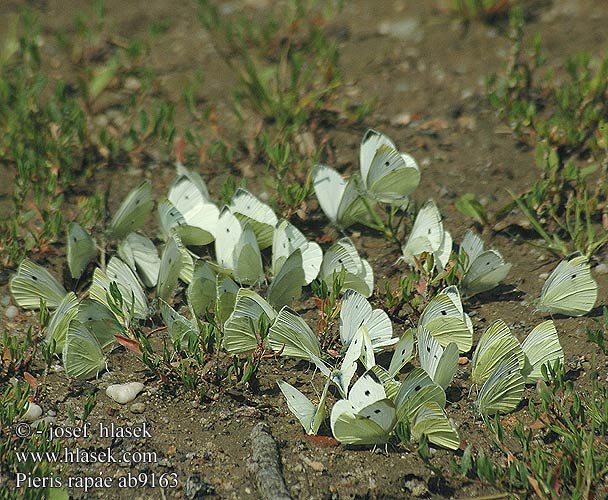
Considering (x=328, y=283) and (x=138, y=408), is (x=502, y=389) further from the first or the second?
(x=138, y=408)

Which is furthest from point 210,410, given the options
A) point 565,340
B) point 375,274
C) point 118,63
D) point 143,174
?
point 118,63

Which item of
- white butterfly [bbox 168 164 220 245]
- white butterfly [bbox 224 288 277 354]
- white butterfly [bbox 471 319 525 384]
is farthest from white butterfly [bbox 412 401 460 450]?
white butterfly [bbox 168 164 220 245]

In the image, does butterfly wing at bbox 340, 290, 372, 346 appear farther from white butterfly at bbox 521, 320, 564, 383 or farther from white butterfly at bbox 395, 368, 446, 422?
white butterfly at bbox 521, 320, 564, 383

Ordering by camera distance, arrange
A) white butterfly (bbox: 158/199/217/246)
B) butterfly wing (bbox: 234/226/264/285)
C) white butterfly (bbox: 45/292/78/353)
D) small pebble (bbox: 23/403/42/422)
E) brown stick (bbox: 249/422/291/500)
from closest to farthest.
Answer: brown stick (bbox: 249/422/291/500) < small pebble (bbox: 23/403/42/422) < white butterfly (bbox: 45/292/78/353) < butterfly wing (bbox: 234/226/264/285) < white butterfly (bbox: 158/199/217/246)

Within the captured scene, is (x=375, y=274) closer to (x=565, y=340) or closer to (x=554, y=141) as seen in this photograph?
(x=565, y=340)

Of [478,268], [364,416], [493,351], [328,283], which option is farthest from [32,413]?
[478,268]
